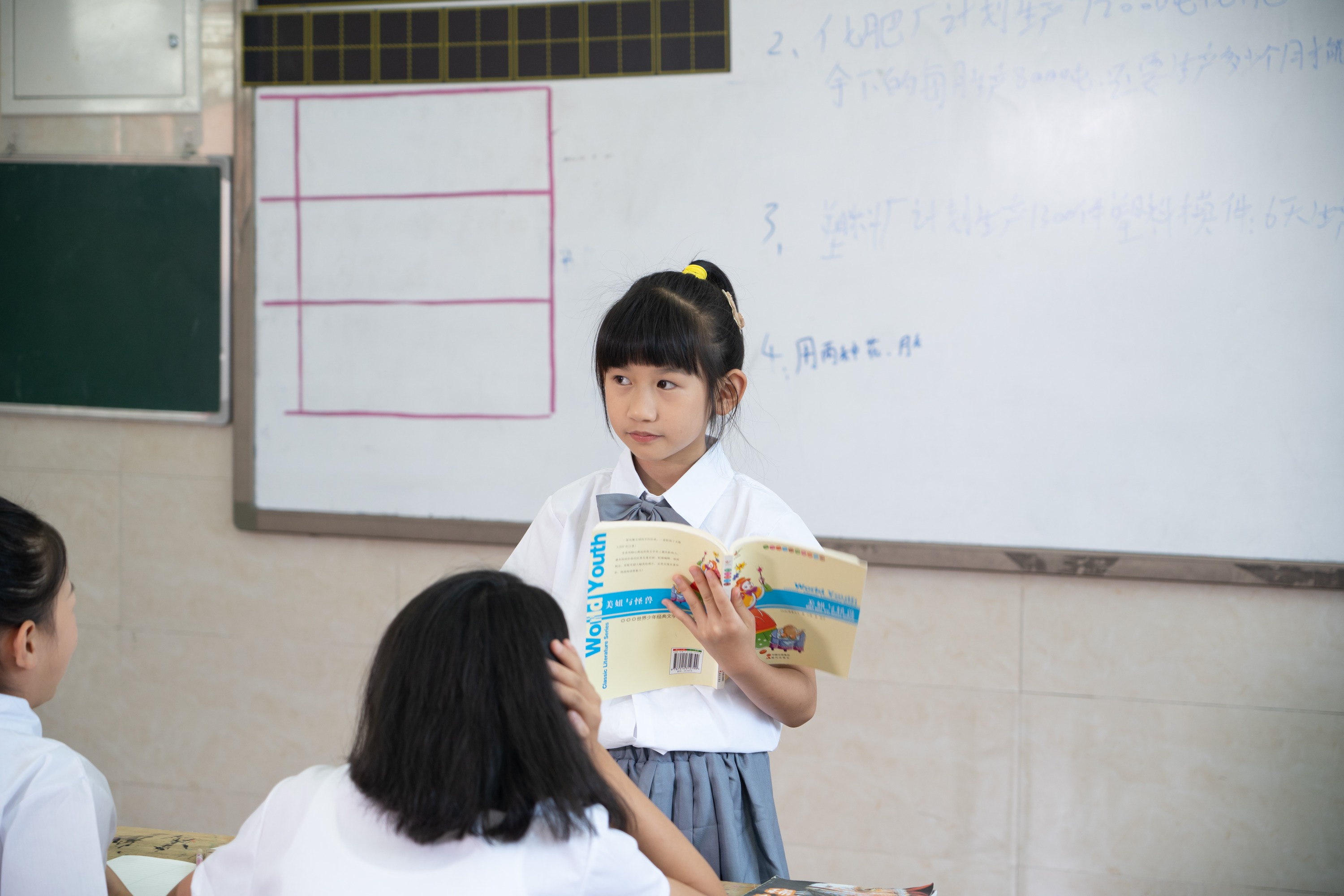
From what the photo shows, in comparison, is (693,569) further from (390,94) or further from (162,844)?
(390,94)

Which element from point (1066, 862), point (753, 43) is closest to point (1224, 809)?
point (1066, 862)

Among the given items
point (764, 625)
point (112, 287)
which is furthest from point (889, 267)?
point (112, 287)

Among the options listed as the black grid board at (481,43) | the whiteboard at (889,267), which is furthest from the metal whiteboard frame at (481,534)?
the black grid board at (481,43)

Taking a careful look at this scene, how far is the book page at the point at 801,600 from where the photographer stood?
994 mm

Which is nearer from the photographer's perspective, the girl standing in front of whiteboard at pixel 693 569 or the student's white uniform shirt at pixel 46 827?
the student's white uniform shirt at pixel 46 827

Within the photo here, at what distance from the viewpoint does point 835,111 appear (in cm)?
201

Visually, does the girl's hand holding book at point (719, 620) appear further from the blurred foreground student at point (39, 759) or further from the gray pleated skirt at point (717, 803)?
the blurred foreground student at point (39, 759)

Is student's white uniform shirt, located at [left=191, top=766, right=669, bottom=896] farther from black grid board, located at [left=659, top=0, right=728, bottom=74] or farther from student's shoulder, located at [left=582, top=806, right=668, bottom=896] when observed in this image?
black grid board, located at [left=659, top=0, right=728, bottom=74]

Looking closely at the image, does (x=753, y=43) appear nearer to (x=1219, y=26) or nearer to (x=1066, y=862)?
(x=1219, y=26)

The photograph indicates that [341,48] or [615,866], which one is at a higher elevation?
[341,48]

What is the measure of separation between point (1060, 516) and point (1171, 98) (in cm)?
86

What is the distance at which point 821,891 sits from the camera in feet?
3.00

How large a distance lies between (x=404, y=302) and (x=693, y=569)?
1.45 meters

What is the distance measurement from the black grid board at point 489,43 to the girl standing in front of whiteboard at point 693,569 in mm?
1110
